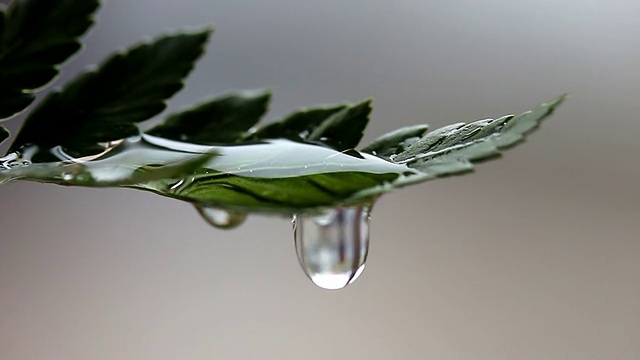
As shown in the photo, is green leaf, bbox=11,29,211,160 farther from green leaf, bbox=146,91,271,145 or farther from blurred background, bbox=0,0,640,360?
blurred background, bbox=0,0,640,360

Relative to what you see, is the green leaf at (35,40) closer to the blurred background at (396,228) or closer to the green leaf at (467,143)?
the green leaf at (467,143)

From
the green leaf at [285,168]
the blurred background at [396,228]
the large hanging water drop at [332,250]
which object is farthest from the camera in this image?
the blurred background at [396,228]

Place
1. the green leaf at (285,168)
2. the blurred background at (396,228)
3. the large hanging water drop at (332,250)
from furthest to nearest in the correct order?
the blurred background at (396,228) < the large hanging water drop at (332,250) < the green leaf at (285,168)

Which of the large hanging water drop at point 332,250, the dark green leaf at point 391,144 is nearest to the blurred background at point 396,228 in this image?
the large hanging water drop at point 332,250

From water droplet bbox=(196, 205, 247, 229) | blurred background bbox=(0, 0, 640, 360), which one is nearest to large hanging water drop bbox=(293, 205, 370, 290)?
water droplet bbox=(196, 205, 247, 229)

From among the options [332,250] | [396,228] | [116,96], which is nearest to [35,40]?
[116,96]

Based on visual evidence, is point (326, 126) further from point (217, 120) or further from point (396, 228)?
point (396, 228)

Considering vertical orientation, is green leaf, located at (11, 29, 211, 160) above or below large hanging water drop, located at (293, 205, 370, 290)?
above
